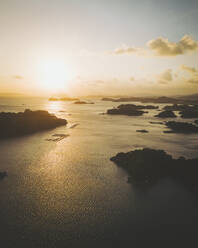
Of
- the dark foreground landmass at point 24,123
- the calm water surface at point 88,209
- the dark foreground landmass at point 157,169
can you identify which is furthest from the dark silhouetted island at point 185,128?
the dark foreground landmass at point 24,123

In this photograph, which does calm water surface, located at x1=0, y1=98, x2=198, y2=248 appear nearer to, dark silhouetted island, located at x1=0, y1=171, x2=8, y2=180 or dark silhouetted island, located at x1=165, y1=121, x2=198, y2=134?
dark silhouetted island, located at x1=0, y1=171, x2=8, y2=180

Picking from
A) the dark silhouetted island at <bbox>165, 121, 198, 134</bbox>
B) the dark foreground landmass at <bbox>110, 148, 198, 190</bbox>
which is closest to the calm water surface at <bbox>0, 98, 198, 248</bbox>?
the dark foreground landmass at <bbox>110, 148, 198, 190</bbox>

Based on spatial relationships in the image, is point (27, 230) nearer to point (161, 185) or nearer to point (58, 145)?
point (161, 185)

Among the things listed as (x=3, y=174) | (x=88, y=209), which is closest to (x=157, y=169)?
(x=88, y=209)

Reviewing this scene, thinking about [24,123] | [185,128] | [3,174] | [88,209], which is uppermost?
[24,123]

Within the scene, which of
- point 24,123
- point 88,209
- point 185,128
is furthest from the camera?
point 24,123

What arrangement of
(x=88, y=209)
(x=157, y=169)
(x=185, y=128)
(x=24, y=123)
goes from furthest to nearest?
(x=24, y=123) → (x=185, y=128) → (x=157, y=169) → (x=88, y=209)

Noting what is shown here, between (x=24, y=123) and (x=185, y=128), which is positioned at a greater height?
(x=24, y=123)

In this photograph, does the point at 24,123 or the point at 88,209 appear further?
the point at 24,123

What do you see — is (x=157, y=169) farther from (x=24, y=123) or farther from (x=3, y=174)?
(x=24, y=123)
